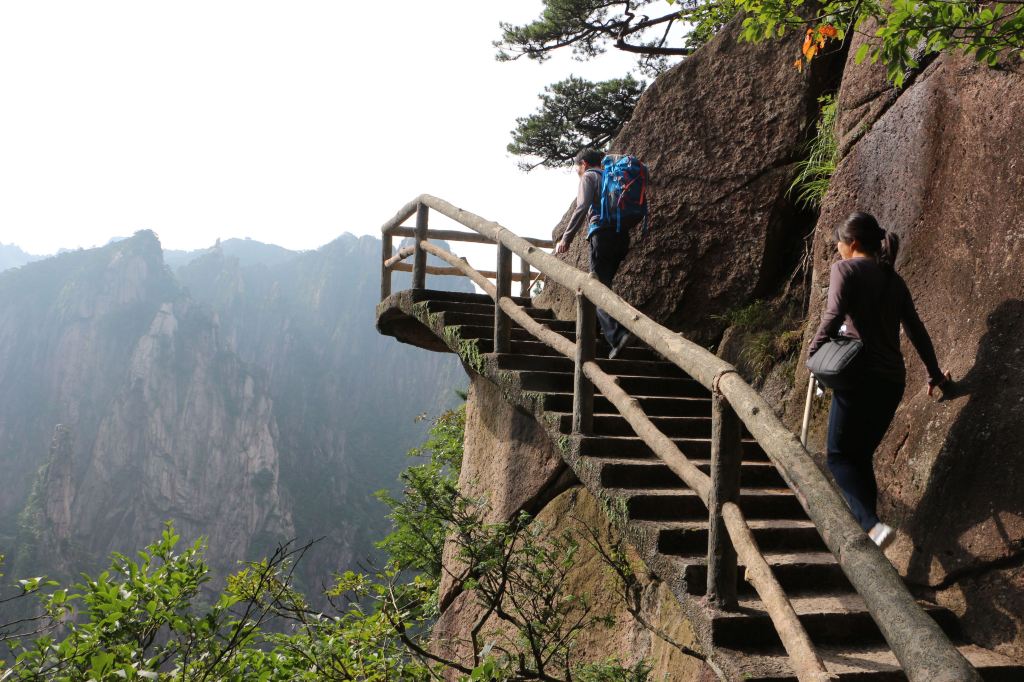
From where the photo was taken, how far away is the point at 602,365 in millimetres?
5207

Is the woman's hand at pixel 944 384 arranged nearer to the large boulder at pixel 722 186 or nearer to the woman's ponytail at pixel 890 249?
the woman's ponytail at pixel 890 249

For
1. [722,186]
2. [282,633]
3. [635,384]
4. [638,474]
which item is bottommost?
[282,633]

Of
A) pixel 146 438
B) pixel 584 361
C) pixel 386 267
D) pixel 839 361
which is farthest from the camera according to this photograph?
pixel 146 438

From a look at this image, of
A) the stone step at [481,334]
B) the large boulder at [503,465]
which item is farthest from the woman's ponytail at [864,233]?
the stone step at [481,334]

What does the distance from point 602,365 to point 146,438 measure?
327 feet

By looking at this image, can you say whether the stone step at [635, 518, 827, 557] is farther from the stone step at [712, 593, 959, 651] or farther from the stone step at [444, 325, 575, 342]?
the stone step at [444, 325, 575, 342]

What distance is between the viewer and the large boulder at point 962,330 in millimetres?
3070

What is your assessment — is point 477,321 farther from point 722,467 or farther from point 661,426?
point 722,467

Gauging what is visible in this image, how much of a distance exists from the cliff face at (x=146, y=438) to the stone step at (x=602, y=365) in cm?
7630

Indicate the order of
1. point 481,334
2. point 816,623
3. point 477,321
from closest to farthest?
1. point 816,623
2. point 481,334
3. point 477,321

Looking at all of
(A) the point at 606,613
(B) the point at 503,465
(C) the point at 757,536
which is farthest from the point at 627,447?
(B) the point at 503,465

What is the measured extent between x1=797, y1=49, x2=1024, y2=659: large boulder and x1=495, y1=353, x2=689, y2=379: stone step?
1.71m

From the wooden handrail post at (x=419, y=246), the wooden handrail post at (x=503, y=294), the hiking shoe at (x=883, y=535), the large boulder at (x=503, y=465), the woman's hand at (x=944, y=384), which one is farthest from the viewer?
the wooden handrail post at (x=419, y=246)

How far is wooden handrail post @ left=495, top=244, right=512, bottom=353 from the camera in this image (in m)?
4.96
